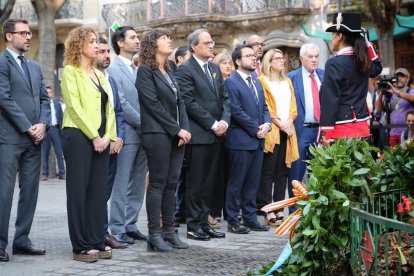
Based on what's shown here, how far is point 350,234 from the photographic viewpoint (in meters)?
5.25

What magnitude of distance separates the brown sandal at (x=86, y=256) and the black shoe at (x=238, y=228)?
2268 millimetres

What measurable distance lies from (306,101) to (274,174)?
3.35 feet

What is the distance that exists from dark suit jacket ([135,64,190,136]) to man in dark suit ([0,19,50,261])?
38.1 inches

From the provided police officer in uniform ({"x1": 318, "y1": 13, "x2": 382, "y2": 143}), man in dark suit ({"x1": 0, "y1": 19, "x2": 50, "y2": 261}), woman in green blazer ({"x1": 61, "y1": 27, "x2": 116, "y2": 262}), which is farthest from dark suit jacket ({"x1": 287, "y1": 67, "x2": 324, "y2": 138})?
man in dark suit ({"x1": 0, "y1": 19, "x2": 50, "y2": 261})

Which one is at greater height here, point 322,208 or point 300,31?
point 300,31

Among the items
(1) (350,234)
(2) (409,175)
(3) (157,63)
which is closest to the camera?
(1) (350,234)

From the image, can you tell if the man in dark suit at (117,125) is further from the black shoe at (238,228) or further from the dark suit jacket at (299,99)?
the dark suit jacket at (299,99)

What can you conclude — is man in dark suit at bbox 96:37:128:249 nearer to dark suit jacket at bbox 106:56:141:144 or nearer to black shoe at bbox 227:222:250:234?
dark suit jacket at bbox 106:56:141:144

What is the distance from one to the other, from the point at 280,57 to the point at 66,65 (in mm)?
3476

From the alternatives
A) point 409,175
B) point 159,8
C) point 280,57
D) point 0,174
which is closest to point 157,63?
point 0,174

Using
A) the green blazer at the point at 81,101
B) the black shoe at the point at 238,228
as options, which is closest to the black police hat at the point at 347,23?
→ the green blazer at the point at 81,101

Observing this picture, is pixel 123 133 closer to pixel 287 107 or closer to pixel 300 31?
pixel 287 107

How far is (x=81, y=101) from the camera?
7.88m

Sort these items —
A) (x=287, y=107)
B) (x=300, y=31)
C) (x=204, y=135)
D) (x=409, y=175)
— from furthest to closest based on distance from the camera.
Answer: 1. (x=300, y=31)
2. (x=287, y=107)
3. (x=204, y=135)
4. (x=409, y=175)
